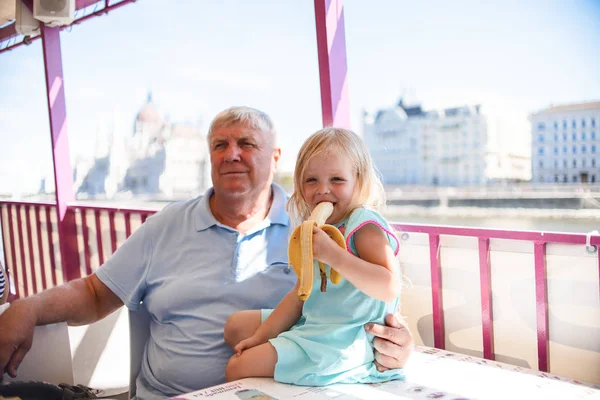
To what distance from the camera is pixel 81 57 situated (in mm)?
65312

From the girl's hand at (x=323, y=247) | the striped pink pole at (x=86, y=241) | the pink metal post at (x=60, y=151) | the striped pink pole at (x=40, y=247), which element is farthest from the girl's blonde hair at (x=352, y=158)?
the striped pink pole at (x=40, y=247)

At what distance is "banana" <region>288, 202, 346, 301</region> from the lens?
123 cm

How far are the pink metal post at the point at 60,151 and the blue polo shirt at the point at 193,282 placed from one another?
9.45 feet

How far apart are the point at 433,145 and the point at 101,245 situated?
75869 millimetres

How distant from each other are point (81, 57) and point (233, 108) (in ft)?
235

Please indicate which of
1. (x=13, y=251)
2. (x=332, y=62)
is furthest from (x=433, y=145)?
(x=332, y=62)

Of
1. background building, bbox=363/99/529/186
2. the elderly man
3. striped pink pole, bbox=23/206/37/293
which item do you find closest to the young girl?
the elderly man

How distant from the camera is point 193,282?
175 centimetres

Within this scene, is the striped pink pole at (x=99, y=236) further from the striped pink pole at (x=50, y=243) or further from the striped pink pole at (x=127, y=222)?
the striped pink pole at (x=50, y=243)

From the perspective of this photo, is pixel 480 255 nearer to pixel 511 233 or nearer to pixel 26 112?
pixel 511 233

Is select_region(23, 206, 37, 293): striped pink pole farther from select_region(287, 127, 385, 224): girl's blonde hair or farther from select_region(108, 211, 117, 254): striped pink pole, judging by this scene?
select_region(287, 127, 385, 224): girl's blonde hair

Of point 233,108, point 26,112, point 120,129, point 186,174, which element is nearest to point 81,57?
point 120,129

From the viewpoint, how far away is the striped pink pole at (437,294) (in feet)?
6.36

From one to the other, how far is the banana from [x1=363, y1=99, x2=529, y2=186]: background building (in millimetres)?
69345
